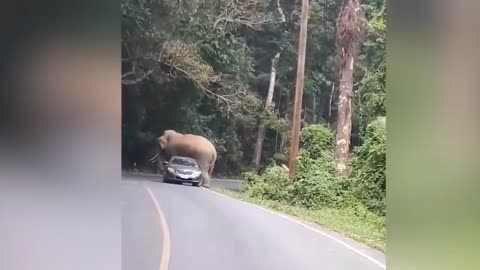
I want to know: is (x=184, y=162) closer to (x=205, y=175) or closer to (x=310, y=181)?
(x=205, y=175)

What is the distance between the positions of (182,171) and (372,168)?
2.92ft

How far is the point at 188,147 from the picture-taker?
9.63ft

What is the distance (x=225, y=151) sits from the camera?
2.95 metres

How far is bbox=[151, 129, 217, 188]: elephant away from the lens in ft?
9.55

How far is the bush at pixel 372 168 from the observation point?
9.52 feet

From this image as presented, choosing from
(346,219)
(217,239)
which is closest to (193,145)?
(217,239)
